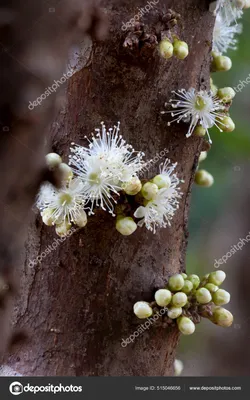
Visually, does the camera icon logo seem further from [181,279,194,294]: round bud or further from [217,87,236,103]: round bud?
[217,87,236,103]: round bud

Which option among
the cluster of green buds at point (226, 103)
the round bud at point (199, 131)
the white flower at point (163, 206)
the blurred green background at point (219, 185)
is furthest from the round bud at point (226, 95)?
the blurred green background at point (219, 185)

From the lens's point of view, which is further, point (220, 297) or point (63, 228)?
point (220, 297)

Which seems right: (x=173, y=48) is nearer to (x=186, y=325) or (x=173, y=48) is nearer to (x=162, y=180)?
(x=162, y=180)

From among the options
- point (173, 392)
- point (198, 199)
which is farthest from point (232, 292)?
point (173, 392)

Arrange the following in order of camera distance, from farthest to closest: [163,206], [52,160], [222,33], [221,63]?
[222,33], [221,63], [163,206], [52,160]

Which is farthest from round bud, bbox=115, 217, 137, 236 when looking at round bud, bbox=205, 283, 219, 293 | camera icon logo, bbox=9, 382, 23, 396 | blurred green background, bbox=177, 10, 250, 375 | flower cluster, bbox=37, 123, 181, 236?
blurred green background, bbox=177, 10, 250, 375

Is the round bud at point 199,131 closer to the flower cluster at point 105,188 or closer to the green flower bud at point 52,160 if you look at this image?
the flower cluster at point 105,188

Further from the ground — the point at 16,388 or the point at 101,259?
the point at 101,259

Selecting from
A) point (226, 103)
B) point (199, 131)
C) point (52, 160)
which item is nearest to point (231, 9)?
point (226, 103)
